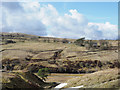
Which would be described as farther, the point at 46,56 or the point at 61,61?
the point at 46,56

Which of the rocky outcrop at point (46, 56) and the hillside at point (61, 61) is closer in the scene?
the hillside at point (61, 61)

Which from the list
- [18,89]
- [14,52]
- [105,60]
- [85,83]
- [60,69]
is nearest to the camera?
[85,83]

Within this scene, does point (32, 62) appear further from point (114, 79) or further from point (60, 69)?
point (114, 79)

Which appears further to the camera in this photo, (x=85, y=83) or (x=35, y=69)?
(x=35, y=69)

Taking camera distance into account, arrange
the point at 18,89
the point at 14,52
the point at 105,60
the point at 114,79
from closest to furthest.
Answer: the point at 114,79, the point at 18,89, the point at 105,60, the point at 14,52

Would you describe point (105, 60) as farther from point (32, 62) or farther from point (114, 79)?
point (114, 79)

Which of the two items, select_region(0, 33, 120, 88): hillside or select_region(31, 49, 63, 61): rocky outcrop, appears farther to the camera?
select_region(31, 49, 63, 61): rocky outcrop

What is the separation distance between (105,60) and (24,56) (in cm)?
5481

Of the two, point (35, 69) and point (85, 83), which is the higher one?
point (85, 83)

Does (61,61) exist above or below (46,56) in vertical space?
below

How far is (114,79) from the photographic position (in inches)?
869

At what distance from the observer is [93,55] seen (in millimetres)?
110562

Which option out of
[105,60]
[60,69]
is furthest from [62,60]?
[105,60]

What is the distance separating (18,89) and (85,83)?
15.1 metres
